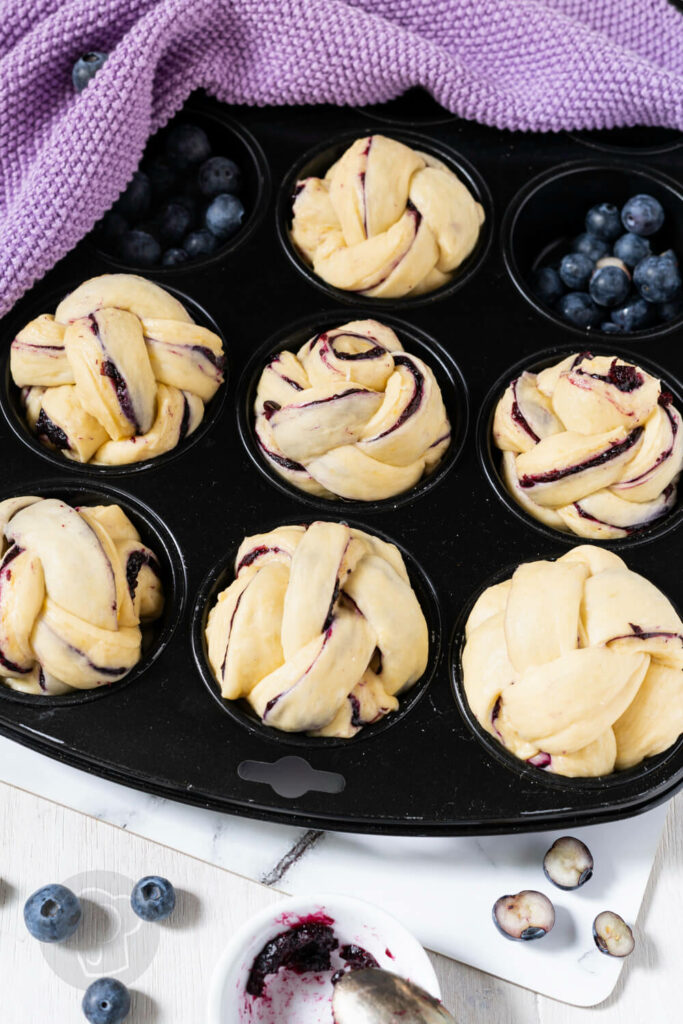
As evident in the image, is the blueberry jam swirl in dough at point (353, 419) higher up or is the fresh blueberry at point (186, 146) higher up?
the fresh blueberry at point (186, 146)

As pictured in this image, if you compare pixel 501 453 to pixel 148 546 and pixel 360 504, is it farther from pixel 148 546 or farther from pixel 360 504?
pixel 148 546

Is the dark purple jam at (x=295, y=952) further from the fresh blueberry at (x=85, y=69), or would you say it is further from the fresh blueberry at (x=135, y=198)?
the fresh blueberry at (x=85, y=69)

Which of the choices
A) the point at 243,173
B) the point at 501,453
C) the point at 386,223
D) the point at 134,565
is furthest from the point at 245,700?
the point at 243,173

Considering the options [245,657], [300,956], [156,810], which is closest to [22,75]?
[245,657]

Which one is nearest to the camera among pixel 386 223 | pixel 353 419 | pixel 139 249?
pixel 353 419

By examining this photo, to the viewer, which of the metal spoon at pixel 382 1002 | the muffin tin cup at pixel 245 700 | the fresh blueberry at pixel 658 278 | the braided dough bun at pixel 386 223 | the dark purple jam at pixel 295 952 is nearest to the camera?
the metal spoon at pixel 382 1002

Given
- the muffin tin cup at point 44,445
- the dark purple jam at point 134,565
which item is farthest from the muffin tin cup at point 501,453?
the dark purple jam at point 134,565

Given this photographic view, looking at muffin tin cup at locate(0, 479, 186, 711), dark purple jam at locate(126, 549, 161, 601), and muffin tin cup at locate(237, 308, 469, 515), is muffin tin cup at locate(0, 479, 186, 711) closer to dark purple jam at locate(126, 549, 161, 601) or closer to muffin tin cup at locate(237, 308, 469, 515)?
dark purple jam at locate(126, 549, 161, 601)
